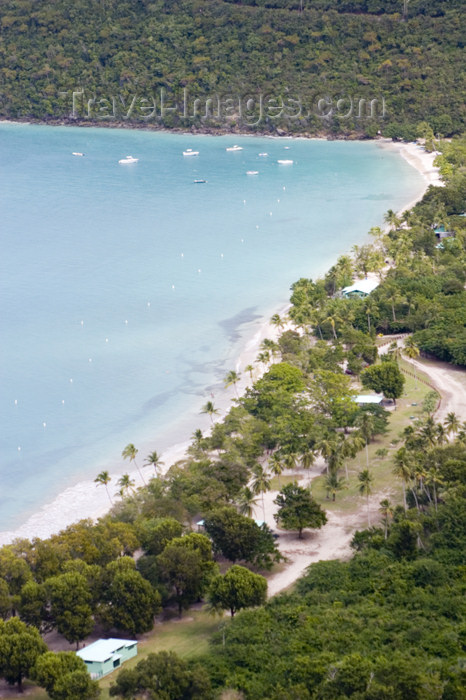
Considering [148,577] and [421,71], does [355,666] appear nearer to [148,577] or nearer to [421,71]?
[148,577]

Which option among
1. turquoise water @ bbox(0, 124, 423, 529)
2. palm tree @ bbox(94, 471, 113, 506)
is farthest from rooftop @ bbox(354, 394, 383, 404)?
palm tree @ bbox(94, 471, 113, 506)

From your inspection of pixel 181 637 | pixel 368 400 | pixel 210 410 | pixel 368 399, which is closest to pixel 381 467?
pixel 368 400

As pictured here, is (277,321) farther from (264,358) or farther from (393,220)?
(393,220)

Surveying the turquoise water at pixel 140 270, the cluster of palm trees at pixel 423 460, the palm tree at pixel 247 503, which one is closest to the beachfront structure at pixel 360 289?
the turquoise water at pixel 140 270

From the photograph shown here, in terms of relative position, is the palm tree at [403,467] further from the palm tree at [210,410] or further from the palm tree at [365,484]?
the palm tree at [210,410]

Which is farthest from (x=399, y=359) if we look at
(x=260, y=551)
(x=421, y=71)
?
(x=421, y=71)
